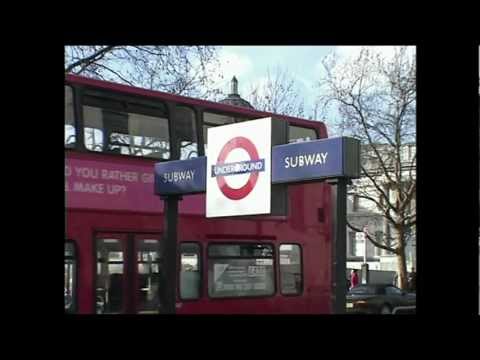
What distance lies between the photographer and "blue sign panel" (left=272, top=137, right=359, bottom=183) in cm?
794

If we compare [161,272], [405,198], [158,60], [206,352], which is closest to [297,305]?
[161,272]

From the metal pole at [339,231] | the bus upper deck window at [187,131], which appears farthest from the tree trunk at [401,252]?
the metal pole at [339,231]

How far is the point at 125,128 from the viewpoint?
932 centimetres

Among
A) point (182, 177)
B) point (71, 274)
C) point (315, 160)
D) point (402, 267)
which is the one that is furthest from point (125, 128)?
point (402, 267)

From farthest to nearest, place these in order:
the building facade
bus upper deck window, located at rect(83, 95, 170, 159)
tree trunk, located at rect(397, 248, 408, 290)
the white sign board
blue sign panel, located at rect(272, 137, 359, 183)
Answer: tree trunk, located at rect(397, 248, 408, 290) → the building facade → bus upper deck window, located at rect(83, 95, 170, 159) → the white sign board → blue sign panel, located at rect(272, 137, 359, 183)

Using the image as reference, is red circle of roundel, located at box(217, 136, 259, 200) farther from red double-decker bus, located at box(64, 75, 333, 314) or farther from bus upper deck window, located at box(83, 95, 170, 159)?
bus upper deck window, located at box(83, 95, 170, 159)

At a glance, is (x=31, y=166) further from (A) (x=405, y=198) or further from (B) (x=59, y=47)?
(A) (x=405, y=198)

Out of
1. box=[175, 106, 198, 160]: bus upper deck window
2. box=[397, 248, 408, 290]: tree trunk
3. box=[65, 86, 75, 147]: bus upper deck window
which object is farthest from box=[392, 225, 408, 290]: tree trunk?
box=[65, 86, 75, 147]: bus upper deck window

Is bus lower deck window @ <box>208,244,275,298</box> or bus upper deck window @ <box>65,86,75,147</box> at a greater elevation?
bus upper deck window @ <box>65,86,75,147</box>

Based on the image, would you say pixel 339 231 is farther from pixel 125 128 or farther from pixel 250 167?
pixel 125 128

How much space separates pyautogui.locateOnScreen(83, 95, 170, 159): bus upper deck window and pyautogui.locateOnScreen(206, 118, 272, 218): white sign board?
0.75 metres

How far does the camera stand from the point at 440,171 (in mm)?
4062

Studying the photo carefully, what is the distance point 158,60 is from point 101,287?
9.45 m

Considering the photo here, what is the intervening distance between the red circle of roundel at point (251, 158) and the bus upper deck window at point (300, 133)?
7.27 ft
